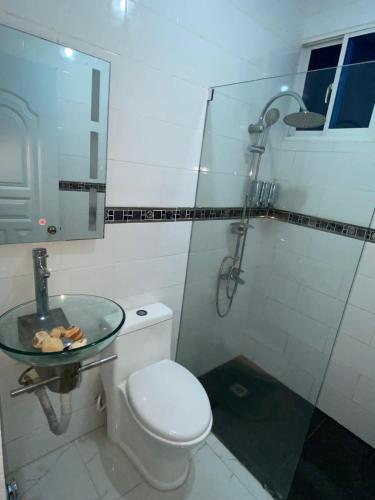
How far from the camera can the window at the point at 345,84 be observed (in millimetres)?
1295

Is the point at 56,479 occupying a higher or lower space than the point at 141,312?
lower

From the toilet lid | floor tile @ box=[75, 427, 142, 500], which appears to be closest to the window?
the toilet lid

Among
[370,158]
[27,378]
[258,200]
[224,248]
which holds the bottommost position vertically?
[27,378]

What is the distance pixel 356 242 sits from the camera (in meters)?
1.50

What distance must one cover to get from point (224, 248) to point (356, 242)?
0.75 meters

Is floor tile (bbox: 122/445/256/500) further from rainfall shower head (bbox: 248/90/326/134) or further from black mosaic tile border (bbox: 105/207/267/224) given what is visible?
rainfall shower head (bbox: 248/90/326/134)

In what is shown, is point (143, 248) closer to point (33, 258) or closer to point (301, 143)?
point (33, 258)

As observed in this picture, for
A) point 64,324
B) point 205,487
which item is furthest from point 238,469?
point 64,324

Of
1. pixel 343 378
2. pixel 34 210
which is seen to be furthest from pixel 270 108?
pixel 343 378

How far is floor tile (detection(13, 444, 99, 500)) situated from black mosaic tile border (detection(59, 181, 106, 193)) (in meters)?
1.36

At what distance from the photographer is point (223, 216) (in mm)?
1705

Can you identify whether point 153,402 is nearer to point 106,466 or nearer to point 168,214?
point 106,466

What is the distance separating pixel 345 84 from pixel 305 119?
227mm

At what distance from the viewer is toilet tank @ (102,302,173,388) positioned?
134 cm
